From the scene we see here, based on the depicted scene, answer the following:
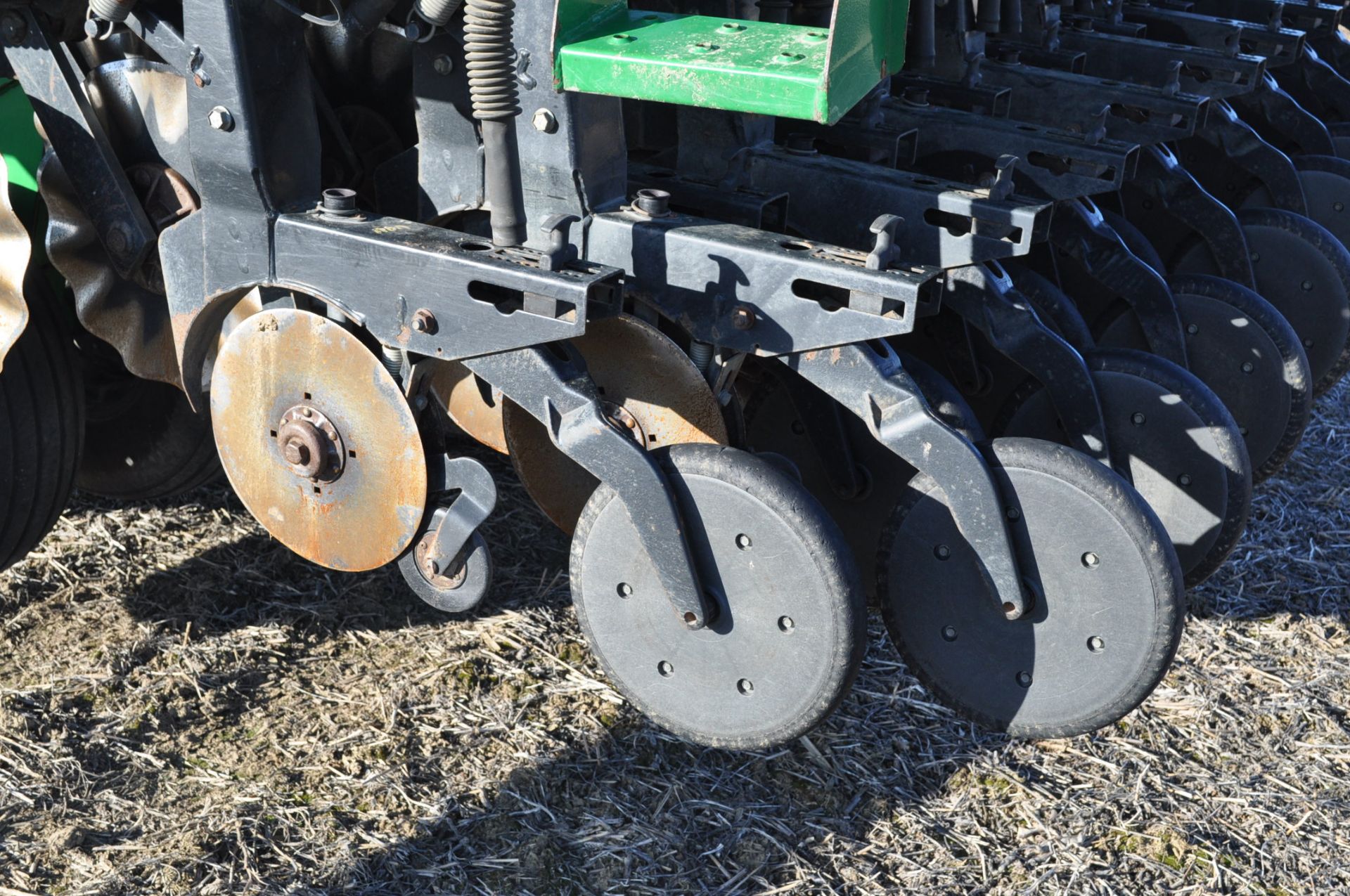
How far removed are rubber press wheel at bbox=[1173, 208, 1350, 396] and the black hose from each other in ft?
7.42

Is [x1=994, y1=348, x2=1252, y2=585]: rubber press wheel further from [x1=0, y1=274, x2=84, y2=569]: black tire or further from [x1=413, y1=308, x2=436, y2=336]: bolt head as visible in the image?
[x1=0, y1=274, x2=84, y2=569]: black tire

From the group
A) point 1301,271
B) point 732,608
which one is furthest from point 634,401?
point 1301,271

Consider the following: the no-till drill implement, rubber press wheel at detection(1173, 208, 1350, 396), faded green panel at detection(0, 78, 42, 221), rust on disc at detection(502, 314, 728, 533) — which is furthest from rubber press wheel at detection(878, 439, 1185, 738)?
rubber press wheel at detection(1173, 208, 1350, 396)

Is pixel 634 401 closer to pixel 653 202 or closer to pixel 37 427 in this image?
pixel 653 202

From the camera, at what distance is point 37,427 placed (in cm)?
266

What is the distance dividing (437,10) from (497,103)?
0.79ft

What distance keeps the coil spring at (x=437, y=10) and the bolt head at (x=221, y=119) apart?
0.36 m

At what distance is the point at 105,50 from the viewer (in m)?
2.47

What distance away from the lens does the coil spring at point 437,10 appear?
90.7 inches

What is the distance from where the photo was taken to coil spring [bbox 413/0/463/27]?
230 cm

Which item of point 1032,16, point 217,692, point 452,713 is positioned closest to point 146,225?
point 217,692

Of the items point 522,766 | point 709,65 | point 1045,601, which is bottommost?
point 522,766

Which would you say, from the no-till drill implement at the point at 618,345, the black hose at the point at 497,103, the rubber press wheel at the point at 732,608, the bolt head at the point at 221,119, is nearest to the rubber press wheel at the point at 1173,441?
the no-till drill implement at the point at 618,345

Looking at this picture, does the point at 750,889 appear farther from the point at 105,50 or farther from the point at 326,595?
the point at 105,50
